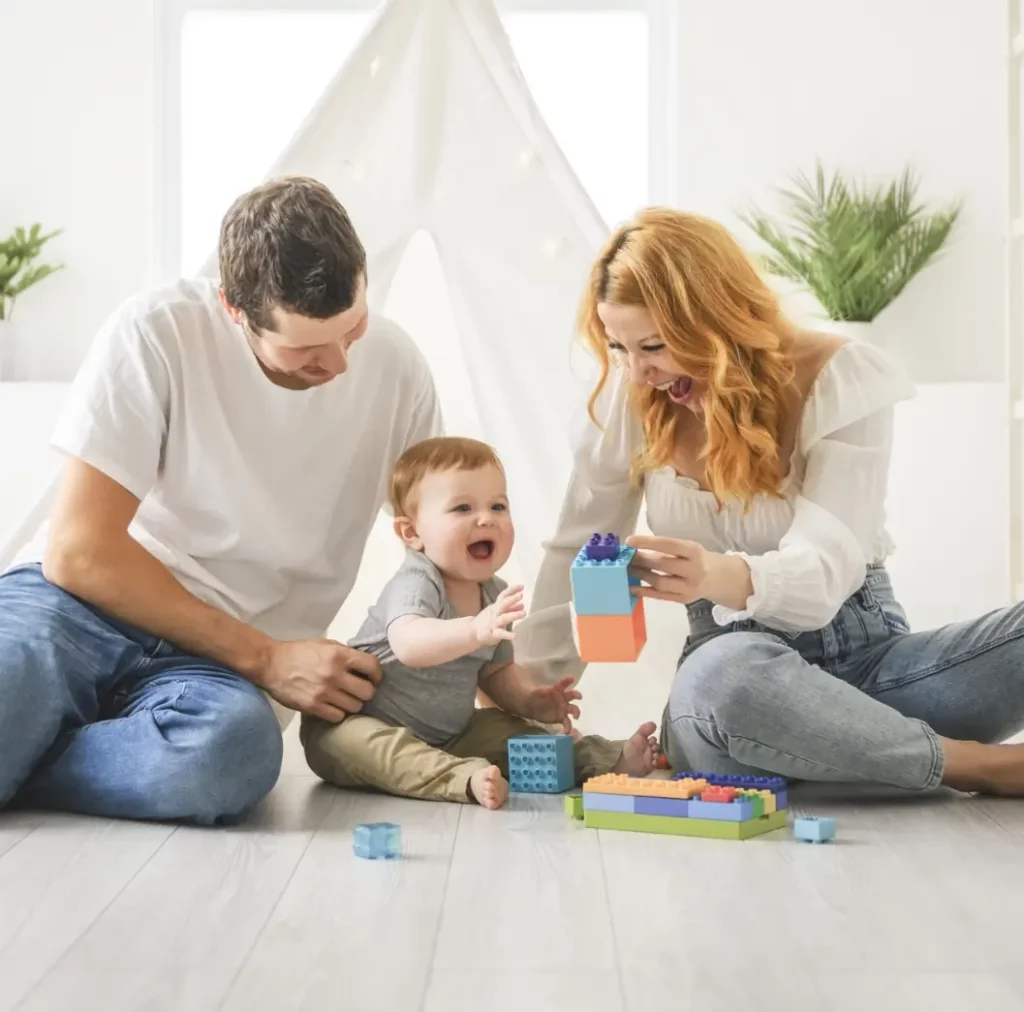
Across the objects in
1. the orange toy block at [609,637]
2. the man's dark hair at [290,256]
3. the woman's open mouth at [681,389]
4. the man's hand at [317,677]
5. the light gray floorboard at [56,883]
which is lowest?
the light gray floorboard at [56,883]

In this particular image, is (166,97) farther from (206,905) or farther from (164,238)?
(206,905)

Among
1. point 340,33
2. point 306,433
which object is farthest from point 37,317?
point 306,433

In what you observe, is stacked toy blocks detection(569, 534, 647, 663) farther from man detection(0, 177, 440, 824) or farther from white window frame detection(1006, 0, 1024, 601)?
white window frame detection(1006, 0, 1024, 601)

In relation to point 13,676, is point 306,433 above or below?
above

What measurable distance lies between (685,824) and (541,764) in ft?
1.00

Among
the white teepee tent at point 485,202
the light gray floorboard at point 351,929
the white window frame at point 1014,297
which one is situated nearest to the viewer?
the light gray floorboard at point 351,929

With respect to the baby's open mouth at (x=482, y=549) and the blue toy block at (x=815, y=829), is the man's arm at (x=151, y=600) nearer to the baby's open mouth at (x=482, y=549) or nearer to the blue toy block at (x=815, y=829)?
the baby's open mouth at (x=482, y=549)

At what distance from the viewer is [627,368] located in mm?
1830

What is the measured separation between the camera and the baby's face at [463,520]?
1.92m

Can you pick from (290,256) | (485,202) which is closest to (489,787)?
(290,256)

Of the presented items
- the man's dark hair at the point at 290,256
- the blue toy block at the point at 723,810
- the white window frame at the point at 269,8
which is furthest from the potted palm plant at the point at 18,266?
the blue toy block at the point at 723,810

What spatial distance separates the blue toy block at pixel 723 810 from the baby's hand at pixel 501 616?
0.29m

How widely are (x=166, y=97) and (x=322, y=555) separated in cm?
195

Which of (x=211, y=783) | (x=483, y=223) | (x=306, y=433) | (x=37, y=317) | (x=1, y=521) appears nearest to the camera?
(x=211, y=783)
